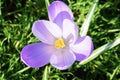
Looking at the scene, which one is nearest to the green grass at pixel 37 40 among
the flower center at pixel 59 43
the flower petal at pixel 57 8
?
the flower center at pixel 59 43

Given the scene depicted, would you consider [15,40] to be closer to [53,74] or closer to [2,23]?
[2,23]

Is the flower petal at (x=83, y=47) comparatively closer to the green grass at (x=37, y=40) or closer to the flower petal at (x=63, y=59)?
the flower petal at (x=63, y=59)

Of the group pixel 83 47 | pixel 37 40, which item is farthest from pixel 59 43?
pixel 37 40

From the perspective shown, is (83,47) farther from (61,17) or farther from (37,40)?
(37,40)

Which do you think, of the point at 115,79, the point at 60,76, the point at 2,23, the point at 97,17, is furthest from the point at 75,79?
the point at 2,23

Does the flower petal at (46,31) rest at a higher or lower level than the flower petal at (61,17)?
lower

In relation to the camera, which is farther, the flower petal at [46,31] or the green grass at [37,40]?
the green grass at [37,40]
